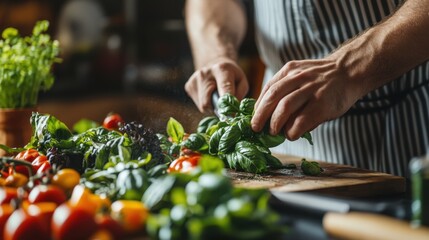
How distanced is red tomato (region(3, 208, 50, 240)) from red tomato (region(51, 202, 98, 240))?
0.04m

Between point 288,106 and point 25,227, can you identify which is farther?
point 288,106

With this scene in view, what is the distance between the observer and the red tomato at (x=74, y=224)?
0.97 meters

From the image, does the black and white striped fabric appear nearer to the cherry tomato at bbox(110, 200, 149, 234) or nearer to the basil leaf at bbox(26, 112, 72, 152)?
the basil leaf at bbox(26, 112, 72, 152)

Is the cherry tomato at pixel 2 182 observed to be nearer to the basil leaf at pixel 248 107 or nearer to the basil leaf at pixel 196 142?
the basil leaf at pixel 196 142

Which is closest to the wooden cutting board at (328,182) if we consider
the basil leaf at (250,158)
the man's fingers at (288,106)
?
the basil leaf at (250,158)

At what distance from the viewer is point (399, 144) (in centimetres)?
208

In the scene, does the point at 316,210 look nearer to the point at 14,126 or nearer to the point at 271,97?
the point at 271,97

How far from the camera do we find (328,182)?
150cm

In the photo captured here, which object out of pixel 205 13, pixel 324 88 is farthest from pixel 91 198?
pixel 205 13

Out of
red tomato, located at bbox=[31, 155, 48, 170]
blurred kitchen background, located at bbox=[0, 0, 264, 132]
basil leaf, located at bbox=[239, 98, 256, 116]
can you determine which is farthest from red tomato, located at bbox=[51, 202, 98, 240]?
blurred kitchen background, located at bbox=[0, 0, 264, 132]

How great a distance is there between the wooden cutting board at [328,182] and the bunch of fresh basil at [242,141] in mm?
28

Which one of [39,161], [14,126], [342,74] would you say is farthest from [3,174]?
[342,74]

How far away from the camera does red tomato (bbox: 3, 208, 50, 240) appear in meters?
1.00

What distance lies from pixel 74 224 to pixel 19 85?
0.96m
